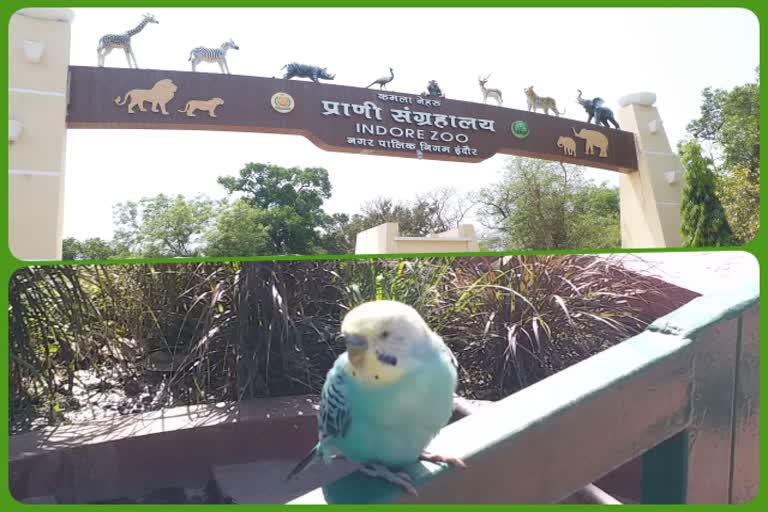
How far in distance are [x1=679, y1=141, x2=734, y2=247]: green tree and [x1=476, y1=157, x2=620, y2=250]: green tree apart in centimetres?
583

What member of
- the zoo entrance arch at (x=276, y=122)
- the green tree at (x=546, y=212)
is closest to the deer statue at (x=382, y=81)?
the zoo entrance arch at (x=276, y=122)

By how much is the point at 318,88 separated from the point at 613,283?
12.9ft

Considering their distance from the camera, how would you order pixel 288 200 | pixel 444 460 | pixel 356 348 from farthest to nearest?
pixel 288 200, pixel 356 348, pixel 444 460

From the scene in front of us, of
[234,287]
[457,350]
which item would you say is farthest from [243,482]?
[457,350]

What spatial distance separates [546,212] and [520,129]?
26.6ft

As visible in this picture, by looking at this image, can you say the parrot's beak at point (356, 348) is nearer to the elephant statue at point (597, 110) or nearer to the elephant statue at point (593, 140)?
the elephant statue at point (593, 140)

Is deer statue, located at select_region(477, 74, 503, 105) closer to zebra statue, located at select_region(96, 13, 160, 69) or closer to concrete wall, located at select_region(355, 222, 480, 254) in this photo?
concrete wall, located at select_region(355, 222, 480, 254)

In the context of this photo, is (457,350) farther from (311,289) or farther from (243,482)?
(243,482)

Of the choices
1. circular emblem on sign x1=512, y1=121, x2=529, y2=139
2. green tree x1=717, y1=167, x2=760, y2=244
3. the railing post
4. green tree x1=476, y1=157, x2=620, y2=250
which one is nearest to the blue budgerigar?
the railing post

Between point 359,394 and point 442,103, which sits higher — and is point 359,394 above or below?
below

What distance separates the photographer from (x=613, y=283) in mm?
3156

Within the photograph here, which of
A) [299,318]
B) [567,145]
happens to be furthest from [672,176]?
[299,318]

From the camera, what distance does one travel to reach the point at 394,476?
89cm

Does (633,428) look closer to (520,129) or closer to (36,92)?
(36,92)
